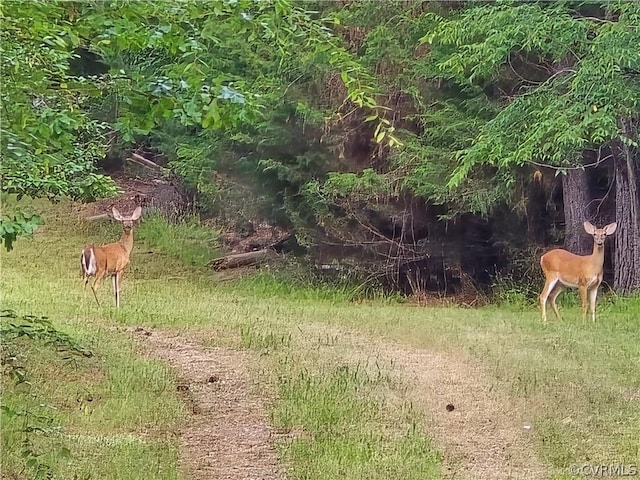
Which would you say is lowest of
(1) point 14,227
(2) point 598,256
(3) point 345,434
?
(3) point 345,434

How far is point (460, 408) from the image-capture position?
349 cm

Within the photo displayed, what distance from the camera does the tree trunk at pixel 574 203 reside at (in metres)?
6.88

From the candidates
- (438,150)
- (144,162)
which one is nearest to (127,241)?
(438,150)

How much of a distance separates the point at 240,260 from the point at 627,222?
342 cm

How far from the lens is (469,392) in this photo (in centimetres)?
371

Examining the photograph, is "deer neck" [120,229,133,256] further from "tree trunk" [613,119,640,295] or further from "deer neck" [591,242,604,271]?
"tree trunk" [613,119,640,295]

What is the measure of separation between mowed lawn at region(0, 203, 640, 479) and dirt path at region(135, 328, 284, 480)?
68mm

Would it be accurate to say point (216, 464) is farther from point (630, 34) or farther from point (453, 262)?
point (453, 262)

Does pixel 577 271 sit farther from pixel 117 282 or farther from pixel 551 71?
pixel 117 282

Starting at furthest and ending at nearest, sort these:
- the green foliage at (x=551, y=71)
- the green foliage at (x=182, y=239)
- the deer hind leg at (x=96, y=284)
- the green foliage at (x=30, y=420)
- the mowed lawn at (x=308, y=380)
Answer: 1. the green foliage at (x=182, y=239)
2. the deer hind leg at (x=96, y=284)
3. the green foliage at (x=551, y=71)
4. the mowed lawn at (x=308, y=380)
5. the green foliage at (x=30, y=420)

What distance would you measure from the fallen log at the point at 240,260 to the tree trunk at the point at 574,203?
2767 mm

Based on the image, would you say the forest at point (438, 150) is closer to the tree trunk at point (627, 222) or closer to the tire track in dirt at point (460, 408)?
the tree trunk at point (627, 222)

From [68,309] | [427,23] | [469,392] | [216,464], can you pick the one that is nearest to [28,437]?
[216,464]

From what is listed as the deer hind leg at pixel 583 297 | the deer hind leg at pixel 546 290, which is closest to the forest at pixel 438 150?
the deer hind leg at pixel 546 290
